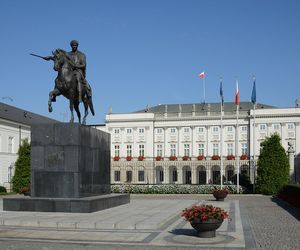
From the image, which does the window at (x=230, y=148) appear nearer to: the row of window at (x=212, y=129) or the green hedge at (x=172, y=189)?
the row of window at (x=212, y=129)

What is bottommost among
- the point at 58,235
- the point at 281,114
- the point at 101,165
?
the point at 58,235

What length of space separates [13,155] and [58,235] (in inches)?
1779

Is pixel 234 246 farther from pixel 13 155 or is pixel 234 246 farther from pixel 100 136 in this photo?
pixel 13 155

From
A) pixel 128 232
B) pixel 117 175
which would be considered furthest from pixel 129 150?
pixel 128 232

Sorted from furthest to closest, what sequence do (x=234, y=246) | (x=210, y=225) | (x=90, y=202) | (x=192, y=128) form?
(x=192, y=128), (x=90, y=202), (x=210, y=225), (x=234, y=246)

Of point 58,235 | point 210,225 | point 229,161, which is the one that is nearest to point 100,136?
point 58,235

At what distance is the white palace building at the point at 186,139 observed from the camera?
266 ft

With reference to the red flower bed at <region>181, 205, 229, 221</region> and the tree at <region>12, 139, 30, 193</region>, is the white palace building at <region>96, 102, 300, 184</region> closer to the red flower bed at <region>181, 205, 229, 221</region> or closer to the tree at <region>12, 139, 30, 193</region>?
the tree at <region>12, 139, 30, 193</region>

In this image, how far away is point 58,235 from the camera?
12.6 m

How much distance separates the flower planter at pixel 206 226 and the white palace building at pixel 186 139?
6908 cm

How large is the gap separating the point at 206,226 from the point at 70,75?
30.3 feet

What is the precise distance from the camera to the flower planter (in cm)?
1184

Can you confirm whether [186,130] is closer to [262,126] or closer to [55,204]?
[262,126]

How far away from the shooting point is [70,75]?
18516 millimetres
